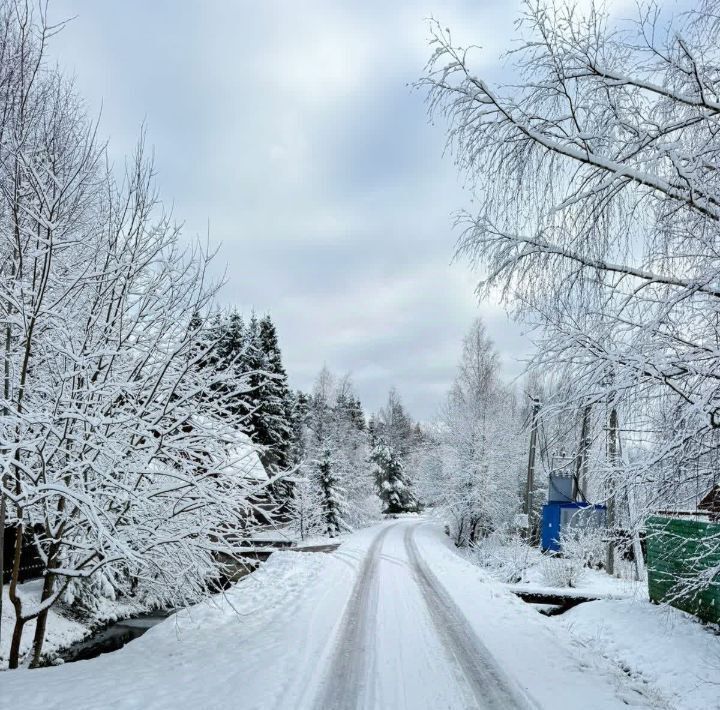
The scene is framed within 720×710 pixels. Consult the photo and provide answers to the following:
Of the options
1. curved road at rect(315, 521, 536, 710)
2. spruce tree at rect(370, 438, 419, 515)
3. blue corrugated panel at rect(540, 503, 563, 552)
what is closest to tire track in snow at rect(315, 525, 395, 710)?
curved road at rect(315, 521, 536, 710)

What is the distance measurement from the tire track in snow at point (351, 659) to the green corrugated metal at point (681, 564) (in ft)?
14.8

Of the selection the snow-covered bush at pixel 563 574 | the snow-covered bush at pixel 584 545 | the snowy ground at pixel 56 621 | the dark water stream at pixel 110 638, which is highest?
the snow-covered bush at pixel 584 545

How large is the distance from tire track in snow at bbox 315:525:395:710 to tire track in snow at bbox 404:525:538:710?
4.10ft

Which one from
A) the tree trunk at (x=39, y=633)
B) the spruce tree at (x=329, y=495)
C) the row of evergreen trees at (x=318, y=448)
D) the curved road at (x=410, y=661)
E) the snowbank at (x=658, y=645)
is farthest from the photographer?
the spruce tree at (x=329, y=495)

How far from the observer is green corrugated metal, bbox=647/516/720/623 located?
8.26 metres

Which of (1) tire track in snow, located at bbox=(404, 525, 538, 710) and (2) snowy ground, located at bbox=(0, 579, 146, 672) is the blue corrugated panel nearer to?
(1) tire track in snow, located at bbox=(404, 525, 538, 710)

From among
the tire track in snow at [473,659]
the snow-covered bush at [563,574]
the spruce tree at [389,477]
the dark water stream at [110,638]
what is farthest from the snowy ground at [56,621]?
the spruce tree at [389,477]

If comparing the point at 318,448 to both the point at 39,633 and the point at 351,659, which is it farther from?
the point at 39,633

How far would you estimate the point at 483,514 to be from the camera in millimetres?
29469

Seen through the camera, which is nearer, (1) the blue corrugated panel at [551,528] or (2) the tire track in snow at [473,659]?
(2) the tire track in snow at [473,659]

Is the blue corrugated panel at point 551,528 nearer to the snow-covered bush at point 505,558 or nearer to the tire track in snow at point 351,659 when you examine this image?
the snow-covered bush at point 505,558

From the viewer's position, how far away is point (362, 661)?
7.09 metres

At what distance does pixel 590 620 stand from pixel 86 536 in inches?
361

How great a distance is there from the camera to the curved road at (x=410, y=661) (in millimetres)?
5773
